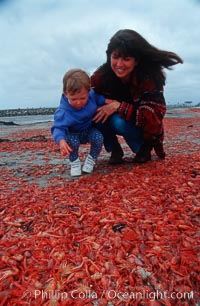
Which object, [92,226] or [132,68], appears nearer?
[92,226]

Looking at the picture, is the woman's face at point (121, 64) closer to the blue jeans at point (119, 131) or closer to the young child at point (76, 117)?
the young child at point (76, 117)

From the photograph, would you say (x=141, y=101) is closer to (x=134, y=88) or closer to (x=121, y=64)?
(x=134, y=88)

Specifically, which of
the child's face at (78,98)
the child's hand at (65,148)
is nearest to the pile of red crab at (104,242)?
the child's hand at (65,148)

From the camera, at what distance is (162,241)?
253 cm

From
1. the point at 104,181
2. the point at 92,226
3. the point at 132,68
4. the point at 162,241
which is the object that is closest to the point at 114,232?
the point at 92,226

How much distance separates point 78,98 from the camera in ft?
13.9

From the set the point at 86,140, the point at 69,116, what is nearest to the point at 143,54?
the point at 69,116

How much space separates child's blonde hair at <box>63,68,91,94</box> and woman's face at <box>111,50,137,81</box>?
0.49 m

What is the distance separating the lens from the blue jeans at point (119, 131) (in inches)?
193

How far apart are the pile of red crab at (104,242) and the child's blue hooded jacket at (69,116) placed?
2.78 feet

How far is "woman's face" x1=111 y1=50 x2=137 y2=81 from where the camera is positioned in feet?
14.2

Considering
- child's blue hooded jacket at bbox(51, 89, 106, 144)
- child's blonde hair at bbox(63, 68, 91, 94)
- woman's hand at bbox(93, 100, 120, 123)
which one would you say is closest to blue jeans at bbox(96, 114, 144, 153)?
woman's hand at bbox(93, 100, 120, 123)

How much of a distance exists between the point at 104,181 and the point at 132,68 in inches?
68.6

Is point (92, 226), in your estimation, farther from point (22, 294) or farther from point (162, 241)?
point (22, 294)
